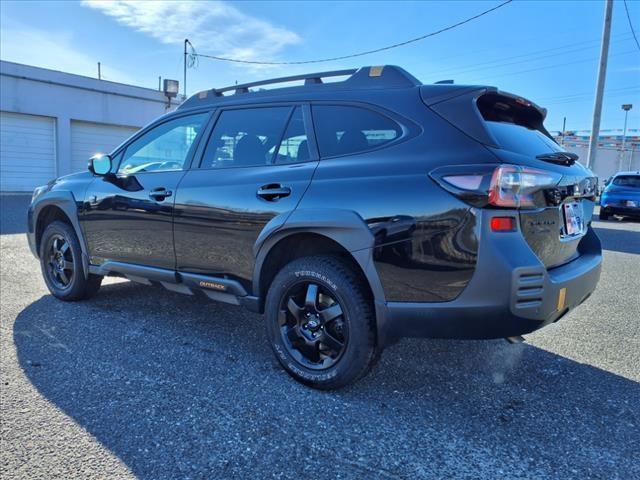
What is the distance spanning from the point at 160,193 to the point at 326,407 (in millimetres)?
2094

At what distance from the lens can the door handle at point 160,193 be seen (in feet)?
12.3

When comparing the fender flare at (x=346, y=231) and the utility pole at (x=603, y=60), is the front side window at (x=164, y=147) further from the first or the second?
the utility pole at (x=603, y=60)

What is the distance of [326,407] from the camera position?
2809mm

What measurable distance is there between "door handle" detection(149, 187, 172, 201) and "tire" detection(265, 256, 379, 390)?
1.23 meters

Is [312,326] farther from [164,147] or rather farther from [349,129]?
[164,147]

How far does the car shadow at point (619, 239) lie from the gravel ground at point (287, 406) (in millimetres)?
5604

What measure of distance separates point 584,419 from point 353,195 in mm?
1793

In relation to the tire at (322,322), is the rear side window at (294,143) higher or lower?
higher

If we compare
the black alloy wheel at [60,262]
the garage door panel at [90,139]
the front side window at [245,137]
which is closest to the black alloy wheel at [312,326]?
the front side window at [245,137]

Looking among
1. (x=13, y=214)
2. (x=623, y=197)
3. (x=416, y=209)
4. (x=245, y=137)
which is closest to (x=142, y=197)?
(x=245, y=137)

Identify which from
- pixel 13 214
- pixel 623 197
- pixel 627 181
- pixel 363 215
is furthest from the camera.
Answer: pixel 627 181

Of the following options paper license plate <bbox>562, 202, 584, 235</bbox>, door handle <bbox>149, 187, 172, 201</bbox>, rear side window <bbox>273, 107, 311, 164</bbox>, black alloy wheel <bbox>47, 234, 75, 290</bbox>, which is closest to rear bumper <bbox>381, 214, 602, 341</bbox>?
paper license plate <bbox>562, 202, 584, 235</bbox>

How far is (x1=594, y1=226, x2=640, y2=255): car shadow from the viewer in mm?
9086

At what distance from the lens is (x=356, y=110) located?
9.93 ft
